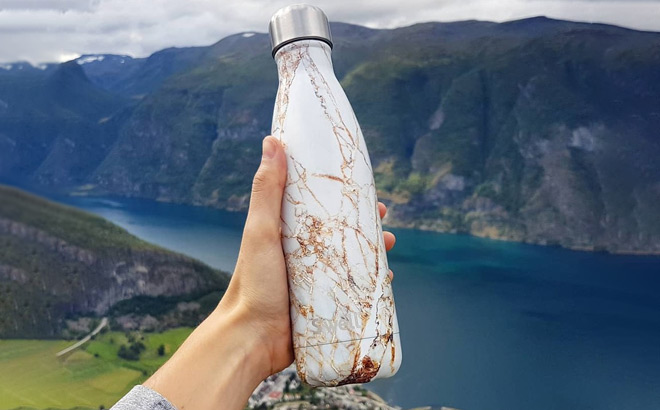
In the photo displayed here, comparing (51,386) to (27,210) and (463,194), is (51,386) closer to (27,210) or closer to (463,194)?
(27,210)

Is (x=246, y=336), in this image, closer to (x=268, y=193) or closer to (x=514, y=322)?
(x=268, y=193)

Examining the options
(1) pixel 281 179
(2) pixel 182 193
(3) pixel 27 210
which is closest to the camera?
(1) pixel 281 179

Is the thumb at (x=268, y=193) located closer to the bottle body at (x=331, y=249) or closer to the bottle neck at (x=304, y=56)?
the bottle body at (x=331, y=249)

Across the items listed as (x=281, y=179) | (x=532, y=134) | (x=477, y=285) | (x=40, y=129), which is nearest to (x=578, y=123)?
(x=532, y=134)

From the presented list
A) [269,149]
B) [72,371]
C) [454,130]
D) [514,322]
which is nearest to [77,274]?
[72,371]

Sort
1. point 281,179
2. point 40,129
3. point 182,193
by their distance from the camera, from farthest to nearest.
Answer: point 182,193
point 40,129
point 281,179

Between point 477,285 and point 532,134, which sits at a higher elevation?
point 532,134
